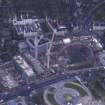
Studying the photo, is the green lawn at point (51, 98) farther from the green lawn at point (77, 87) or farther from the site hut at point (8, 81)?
the site hut at point (8, 81)

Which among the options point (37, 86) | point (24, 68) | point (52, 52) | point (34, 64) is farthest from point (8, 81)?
point (52, 52)

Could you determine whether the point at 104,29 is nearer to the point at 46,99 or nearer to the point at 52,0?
the point at 52,0

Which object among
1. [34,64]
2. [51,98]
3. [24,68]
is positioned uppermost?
[34,64]

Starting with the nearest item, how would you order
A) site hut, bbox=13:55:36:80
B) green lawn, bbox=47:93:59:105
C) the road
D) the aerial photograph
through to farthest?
the road < green lawn, bbox=47:93:59:105 < the aerial photograph < site hut, bbox=13:55:36:80

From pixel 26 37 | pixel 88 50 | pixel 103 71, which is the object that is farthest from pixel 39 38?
pixel 103 71

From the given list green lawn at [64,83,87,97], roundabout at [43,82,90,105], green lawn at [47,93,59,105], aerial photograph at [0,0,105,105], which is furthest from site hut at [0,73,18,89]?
green lawn at [64,83,87,97]

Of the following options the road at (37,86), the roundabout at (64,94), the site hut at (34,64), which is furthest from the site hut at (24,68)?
the roundabout at (64,94)

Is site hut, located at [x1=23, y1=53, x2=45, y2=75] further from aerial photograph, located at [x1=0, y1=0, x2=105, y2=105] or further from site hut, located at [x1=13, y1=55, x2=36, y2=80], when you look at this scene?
site hut, located at [x1=13, y1=55, x2=36, y2=80]

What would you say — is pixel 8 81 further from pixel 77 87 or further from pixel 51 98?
pixel 77 87
